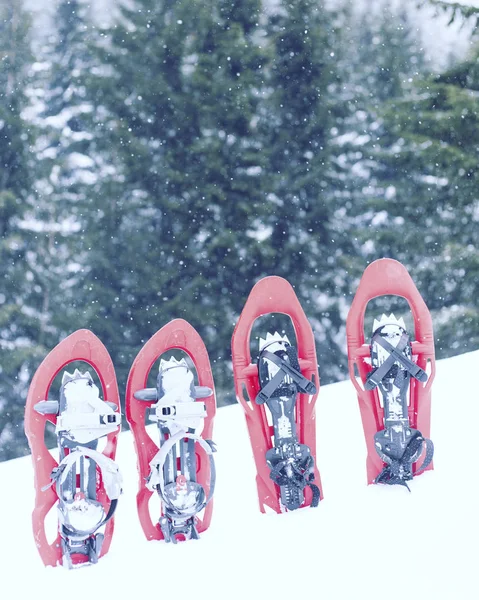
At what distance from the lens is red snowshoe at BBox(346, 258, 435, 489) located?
227cm

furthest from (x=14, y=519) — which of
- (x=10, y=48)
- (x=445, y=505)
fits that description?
(x=10, y=48)

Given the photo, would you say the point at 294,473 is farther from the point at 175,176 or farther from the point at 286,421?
the point at 175,176

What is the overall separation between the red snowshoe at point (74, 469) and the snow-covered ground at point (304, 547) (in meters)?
0.07

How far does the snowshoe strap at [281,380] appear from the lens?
2.15 m

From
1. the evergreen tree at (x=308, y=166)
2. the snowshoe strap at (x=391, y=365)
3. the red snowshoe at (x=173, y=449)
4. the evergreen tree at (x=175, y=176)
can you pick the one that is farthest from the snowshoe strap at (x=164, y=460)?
the evergreen tree at (x=308, y=166)

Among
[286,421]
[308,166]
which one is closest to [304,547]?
[286,421]

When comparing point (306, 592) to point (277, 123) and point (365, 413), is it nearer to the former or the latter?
point (365, 413)

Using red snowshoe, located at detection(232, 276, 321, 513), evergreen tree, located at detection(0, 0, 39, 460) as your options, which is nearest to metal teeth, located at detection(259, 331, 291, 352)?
red snowshoe, located at detection(232, 276, 321, 513)

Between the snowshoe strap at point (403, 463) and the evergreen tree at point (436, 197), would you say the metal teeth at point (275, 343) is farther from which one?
the evergreen tree at point (436, 197)

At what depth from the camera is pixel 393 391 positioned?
2.30 metres

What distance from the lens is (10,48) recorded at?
553 cm

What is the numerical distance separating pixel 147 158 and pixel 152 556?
4.38 meters

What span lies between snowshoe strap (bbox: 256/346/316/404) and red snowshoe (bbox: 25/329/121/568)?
48 centimetres

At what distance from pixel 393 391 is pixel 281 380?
423mm
